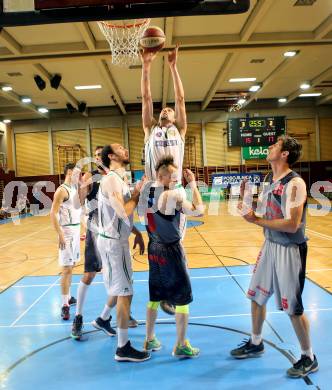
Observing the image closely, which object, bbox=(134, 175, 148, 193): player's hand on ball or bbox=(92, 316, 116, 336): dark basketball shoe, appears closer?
bbox=(134, 175, 148, 193): player's hand on ball

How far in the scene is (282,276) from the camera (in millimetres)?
3307

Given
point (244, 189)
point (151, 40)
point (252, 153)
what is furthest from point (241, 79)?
point (244, 189)

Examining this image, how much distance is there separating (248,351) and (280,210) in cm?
139

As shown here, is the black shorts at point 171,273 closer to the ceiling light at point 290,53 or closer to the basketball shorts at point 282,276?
the basketball shorts at point 282,276

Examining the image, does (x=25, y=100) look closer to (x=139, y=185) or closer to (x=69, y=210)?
(x=69, y=210)

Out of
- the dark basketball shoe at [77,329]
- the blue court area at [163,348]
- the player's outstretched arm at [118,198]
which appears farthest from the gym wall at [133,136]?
the player's outstretched arm at [118,198]

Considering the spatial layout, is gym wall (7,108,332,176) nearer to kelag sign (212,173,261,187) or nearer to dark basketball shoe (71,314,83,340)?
kelag sign (212,173,261,187)

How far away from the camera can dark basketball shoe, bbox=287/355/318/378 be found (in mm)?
3273

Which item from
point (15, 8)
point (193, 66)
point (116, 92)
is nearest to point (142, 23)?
point (15, 8)

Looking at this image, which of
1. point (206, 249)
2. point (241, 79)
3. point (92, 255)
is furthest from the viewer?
point (241, 79)

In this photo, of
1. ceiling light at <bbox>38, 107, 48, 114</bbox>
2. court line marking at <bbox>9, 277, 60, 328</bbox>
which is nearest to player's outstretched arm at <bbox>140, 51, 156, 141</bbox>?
court line marking at <bbox>9, 277, 60, 328</bbox>

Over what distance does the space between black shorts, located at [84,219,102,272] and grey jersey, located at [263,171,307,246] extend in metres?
2.03

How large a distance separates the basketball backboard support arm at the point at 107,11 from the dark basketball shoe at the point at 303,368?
10.5 ft

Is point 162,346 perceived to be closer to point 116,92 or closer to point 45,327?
point 45,327
